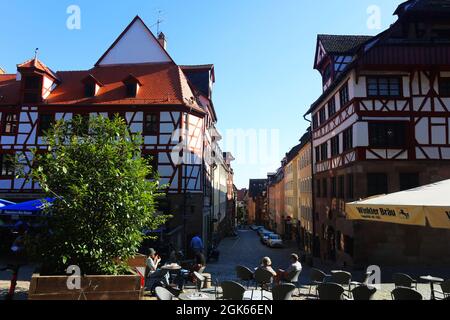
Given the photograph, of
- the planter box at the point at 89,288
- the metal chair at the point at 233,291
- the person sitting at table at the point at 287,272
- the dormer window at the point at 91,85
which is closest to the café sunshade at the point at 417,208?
the person sitting at table at the point at 287,272

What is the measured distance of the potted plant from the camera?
756cm

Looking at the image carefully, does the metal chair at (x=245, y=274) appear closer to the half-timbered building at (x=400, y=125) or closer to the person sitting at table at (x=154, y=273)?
the person sitting at table at (x=154, y=273)

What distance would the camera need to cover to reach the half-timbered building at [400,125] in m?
17.6

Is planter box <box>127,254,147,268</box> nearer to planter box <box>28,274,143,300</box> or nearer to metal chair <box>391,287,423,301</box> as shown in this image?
planter box <box>28,274,143,300</box>

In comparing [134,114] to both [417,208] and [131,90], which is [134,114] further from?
[417,208]

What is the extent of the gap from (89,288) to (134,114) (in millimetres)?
17178

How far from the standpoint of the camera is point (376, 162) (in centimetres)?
1833

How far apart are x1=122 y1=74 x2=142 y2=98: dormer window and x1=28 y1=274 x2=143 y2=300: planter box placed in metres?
18.0

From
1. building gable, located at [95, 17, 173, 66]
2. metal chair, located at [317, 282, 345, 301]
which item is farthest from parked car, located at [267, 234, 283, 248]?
metal chair, located at [317, 282, 345, 301]

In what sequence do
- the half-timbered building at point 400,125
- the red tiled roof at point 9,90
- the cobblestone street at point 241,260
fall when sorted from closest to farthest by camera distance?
the cobblestone street at point 241,260 → the half-timbered building at point 400,125 → the red tiled roof at point 9,90

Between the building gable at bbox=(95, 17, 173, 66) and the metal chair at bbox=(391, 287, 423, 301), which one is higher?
the building gable at bbox=(95, 17, 173, 66)

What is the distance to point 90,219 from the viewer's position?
7988 millimetres

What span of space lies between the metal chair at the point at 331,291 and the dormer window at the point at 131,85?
64.7 ft

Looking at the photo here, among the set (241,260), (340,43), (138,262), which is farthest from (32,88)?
(340,43)
